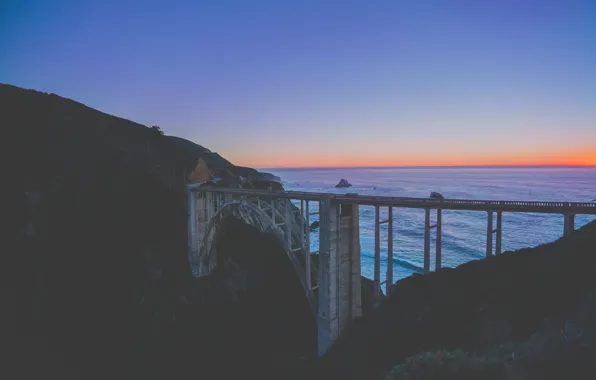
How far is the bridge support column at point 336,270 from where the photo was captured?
602 inches

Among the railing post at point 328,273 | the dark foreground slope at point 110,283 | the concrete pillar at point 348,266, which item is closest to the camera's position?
the railing post at point 328,273

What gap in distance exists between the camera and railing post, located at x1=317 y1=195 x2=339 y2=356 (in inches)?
598

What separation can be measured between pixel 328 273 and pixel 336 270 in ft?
1.78

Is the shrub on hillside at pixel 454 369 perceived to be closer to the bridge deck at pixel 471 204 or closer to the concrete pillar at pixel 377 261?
the bridge deck at pixel 471 204

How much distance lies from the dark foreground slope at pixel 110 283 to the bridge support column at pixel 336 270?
6316 millimetres

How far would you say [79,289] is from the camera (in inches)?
958

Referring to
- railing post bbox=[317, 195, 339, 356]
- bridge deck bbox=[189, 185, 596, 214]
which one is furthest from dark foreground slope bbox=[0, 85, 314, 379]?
bridge deck bbox=[189, 185, 596, 214]

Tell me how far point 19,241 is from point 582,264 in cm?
3558

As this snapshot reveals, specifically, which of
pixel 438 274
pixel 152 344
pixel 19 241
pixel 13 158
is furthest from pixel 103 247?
pixel 438 274

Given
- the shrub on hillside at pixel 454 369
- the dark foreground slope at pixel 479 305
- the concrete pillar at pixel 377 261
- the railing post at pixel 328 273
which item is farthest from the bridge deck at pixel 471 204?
the shrub on hillside at pixel 454 369

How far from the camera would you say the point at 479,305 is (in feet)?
33.3

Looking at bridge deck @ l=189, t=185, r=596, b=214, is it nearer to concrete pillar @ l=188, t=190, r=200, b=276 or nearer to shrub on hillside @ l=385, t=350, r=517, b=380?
shrub on hillside @ l=385, t=350, r=517, b=380

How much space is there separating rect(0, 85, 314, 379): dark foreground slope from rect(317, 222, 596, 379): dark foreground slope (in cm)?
982

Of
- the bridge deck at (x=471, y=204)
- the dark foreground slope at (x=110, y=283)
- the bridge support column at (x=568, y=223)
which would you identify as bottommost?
the dark foreground slope at (x=110, y=283)
